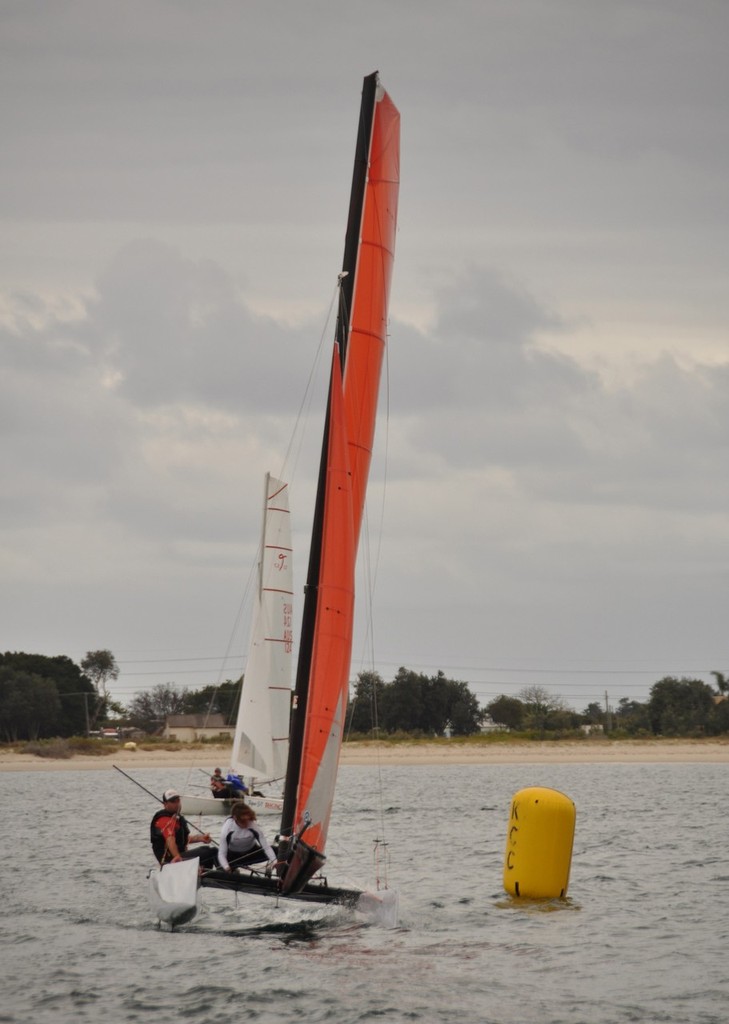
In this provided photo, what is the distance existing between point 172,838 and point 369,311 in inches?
312

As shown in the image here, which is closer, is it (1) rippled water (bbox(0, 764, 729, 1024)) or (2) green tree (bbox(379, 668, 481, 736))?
(1) rippled water (bbox(0, 764, 729, 1024))

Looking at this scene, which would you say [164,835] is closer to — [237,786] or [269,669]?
[237,786]

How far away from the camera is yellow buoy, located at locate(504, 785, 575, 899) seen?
19578 mm

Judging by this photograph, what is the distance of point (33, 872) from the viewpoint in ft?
89.5

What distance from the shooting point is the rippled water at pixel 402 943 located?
14.9m

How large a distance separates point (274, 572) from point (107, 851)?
804 cm

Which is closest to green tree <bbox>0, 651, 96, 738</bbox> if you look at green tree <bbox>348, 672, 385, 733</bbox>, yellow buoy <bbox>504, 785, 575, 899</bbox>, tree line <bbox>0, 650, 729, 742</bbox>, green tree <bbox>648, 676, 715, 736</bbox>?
tree line <bbox>0, 650, 729, 742</bbox>

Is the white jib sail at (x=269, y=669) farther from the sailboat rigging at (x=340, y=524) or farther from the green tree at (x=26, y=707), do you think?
the green tree at (x=26, y=707)

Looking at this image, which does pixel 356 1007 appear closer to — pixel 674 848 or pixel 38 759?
pixel 674 848

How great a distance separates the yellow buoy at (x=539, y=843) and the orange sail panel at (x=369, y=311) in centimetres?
473

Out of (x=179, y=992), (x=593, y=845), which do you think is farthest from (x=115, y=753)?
(x=179, y=992)

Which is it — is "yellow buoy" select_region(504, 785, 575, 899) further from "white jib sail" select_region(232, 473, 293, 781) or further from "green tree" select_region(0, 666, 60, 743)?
"green tree" select_region(0, 666, 60, 743)

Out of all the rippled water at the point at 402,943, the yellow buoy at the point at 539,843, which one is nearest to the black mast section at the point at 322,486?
the rippled water at the point at 402,943

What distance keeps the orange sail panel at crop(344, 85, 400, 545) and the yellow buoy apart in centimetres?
473
